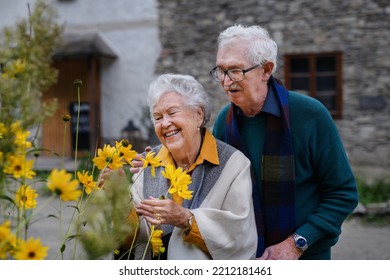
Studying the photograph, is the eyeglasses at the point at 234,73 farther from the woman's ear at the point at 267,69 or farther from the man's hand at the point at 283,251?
the man's hand at the point at 283,251

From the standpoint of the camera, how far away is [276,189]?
65.2 inches

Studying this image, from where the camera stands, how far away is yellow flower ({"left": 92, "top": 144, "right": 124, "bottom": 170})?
1091 millimetres

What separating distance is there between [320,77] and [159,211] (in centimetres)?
733

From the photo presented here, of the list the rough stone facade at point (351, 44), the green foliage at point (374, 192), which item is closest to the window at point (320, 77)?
the rough stone facade at point (351, 44)

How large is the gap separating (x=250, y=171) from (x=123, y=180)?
0.94 metres

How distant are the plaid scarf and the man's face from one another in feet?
0.35

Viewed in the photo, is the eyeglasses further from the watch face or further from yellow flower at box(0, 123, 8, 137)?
yellow flower at box(0, 123, 8, 137)

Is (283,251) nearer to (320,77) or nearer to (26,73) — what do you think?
(26,73)

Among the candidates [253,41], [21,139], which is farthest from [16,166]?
[253,41]

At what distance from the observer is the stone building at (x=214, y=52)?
786cm

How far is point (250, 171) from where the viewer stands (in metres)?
1.67

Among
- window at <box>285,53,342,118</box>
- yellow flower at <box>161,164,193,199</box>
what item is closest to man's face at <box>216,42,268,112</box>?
yellow flower at <box>161,164,193,199</box>

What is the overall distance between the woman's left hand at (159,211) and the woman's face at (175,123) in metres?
0.26
